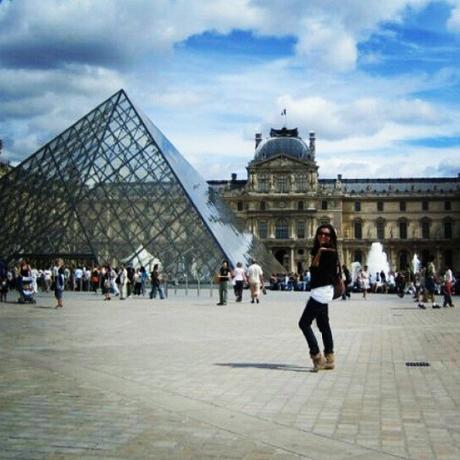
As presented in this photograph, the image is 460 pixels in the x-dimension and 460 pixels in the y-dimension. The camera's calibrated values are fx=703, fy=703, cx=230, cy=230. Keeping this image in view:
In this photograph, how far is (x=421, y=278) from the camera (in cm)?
2003

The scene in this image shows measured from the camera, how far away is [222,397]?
18.6ft

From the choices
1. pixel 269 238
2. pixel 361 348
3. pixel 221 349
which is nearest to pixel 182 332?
pixel 221 349

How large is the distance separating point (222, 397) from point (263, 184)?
77739 mm

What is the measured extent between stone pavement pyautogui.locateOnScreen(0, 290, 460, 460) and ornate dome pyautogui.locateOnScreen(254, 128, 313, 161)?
243 feet

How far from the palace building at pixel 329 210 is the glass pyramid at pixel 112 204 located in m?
52.0

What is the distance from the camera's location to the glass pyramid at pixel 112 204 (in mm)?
26328

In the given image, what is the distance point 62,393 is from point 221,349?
328 cm

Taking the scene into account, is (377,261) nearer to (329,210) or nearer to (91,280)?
(329,210)

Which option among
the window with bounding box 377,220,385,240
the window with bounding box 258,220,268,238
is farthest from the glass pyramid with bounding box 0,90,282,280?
the window with bounding box 377,220,385,240

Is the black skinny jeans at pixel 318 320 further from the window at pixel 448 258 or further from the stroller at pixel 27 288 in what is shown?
the window at pixel 448 258

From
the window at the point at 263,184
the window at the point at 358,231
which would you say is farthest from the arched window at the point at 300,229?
the window at the point at 358,231

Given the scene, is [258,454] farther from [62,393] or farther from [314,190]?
[314,190]

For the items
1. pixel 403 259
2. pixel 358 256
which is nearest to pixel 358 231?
pixel 358 256

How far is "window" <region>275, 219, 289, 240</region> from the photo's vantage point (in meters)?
82.9
